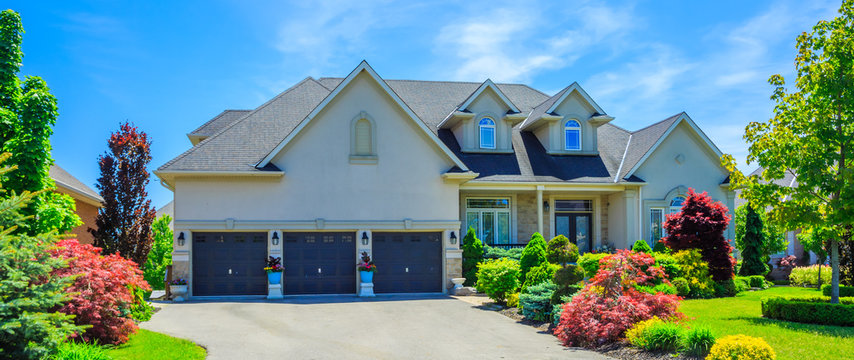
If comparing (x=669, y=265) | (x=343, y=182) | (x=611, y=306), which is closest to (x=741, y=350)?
(x=611, y=306)

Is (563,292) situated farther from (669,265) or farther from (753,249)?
(753,249)

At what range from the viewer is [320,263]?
846 inches

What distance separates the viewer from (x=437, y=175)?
72.8 feet

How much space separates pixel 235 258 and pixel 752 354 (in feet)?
52.7

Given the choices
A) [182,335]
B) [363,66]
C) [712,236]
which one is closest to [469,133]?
[363,66]

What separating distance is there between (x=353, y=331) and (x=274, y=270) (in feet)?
24.3

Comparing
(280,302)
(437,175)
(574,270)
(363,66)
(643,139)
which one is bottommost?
(280,302)

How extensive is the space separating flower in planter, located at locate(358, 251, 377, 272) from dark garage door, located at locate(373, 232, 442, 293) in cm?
49

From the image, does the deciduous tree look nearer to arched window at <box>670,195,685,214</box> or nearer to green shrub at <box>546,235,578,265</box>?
green shrub at <box>546,235,578,265</box>

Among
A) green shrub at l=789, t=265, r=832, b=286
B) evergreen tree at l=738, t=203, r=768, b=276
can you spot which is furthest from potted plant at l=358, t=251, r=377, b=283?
green shrub at l=789, t=265, r=832, b=286

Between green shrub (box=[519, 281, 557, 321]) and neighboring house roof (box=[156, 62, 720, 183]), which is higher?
neighboring house roof (box=[156, 62, 720, 183])

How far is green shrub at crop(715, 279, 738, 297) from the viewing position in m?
20.3

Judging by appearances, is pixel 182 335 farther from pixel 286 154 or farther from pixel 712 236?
pixel 712 236

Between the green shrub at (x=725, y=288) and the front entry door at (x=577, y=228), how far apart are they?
679cm
